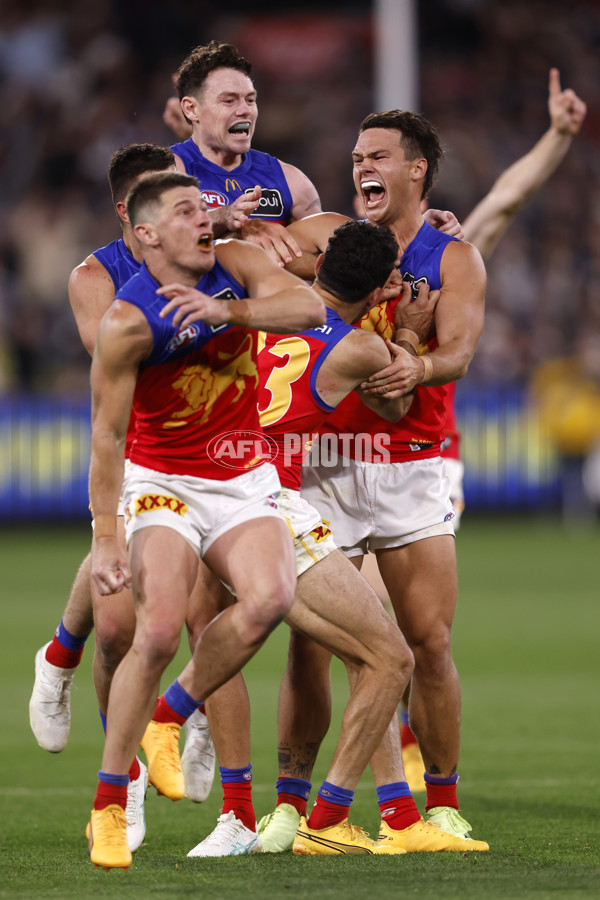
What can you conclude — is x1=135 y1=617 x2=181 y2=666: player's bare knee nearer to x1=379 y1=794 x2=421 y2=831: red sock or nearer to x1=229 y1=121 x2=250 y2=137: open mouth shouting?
x1=379 y1=794 x2=421 y2=831: red sock

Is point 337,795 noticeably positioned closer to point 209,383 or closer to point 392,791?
point 392,791

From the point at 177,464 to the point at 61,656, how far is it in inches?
60.0

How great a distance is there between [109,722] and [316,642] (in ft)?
3.00

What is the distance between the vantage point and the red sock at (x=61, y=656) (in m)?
6.34

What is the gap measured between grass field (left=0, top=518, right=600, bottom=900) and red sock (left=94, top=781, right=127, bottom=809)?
0.25 metres

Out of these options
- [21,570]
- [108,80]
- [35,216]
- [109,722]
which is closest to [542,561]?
[21,570]

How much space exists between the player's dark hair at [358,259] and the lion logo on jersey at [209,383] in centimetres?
54

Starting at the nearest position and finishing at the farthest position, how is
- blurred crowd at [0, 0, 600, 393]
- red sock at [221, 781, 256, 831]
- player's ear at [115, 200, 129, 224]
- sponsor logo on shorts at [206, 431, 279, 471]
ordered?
sponsor logo on shorts at [206, 431, 279, 471]
red sock at [221, 781, 256, 831]
player's ear at [115, 200, 129, 224]
blurred crowd at [0, 0, 600, 393]

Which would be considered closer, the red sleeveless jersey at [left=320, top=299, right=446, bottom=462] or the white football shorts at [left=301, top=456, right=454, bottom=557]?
the white football shorts at [left=301, top=456, right=454, bottom=557]

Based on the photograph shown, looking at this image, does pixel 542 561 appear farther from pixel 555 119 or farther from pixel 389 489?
pixel 389 489

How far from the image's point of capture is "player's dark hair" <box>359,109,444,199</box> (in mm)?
6191

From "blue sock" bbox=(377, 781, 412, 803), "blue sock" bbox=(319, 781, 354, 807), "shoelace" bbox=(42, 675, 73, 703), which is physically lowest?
"blue sock" bbox=(377, 781, 412, 803)

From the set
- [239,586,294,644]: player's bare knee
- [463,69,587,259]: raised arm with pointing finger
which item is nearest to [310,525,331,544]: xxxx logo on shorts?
[239,586,294,644]: player's bare knee

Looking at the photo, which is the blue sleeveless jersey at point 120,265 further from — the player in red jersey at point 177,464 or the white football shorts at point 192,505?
the white football shorts at point 192,505
